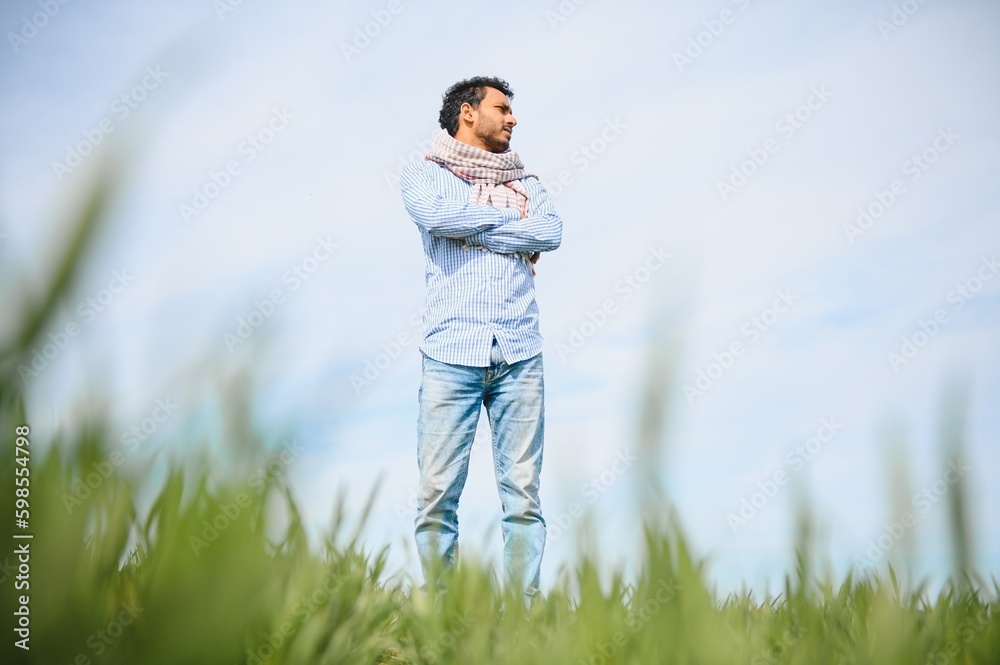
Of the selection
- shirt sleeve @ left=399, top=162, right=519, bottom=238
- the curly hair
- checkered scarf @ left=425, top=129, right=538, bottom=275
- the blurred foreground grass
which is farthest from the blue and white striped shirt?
the blurred foreground grass

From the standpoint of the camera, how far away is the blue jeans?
4.17 meters

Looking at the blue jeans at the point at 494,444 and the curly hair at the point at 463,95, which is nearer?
the blue jeans at the point at 494,444

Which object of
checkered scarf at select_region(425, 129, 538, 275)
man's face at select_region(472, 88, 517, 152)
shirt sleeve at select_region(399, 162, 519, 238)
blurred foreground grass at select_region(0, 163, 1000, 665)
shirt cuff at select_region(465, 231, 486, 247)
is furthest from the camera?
man's face at select_region(472, 88, 517, 152)

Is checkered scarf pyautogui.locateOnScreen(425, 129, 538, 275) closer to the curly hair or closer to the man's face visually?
the man's face

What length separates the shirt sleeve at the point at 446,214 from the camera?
4133mm

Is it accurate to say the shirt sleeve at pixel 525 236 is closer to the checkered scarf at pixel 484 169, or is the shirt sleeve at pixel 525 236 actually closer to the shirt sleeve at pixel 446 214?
the shirt sleeve at pixel 446 214

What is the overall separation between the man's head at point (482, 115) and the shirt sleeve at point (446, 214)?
531mm

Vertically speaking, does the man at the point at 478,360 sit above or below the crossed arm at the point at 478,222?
below

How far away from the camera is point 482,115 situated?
472cm

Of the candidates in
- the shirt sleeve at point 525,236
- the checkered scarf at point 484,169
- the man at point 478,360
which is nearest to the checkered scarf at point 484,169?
the checkered scarf at point 484,169

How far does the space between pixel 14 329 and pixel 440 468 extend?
10.1 feet

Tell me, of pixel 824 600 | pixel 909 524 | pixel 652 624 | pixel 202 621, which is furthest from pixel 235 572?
pixel 824 600

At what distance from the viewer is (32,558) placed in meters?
1.50

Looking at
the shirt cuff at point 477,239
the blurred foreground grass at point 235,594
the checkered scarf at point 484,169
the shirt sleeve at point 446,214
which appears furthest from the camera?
the checkered scarf at point 484,169
